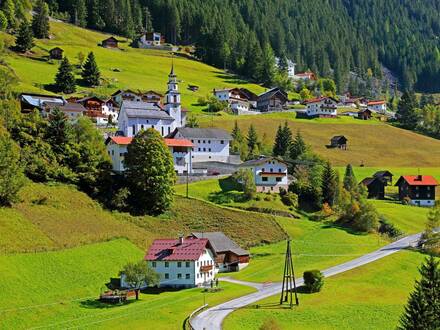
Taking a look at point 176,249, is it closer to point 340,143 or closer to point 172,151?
point 172,151

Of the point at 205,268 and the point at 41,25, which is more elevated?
the point at 41,25

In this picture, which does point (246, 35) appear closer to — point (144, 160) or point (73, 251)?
point (144, 160)

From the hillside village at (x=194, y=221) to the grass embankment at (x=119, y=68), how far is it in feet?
8.49

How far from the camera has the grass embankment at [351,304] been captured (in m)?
46.1

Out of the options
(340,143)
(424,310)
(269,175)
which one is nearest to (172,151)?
(269,175)

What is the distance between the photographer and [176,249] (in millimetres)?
58062

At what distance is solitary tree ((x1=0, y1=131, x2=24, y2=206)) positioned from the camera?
5688cm

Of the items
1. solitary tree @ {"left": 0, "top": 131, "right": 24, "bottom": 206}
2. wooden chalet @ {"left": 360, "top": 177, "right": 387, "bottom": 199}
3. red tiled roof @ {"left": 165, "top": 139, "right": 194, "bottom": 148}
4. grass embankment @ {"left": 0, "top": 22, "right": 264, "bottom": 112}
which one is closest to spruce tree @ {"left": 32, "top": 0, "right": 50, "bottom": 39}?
grass embankment @ {"left": 0, "top": 22, "right": 264, "bottom": 112}

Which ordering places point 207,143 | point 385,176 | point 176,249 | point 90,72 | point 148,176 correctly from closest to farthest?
point 176,249 < point 148,176 < point 207,143 < point 385,176 < point 90,72

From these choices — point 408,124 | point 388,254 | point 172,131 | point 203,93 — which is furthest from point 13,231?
point 408,124

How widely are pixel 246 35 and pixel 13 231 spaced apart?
15127 centimetres

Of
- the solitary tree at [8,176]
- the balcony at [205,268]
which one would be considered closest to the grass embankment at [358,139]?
the balcony at [205,268]

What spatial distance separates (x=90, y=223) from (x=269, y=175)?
2924 cm

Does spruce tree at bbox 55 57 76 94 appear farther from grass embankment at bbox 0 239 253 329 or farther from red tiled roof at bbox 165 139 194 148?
grass embankment at bbox 0 239 253 329
